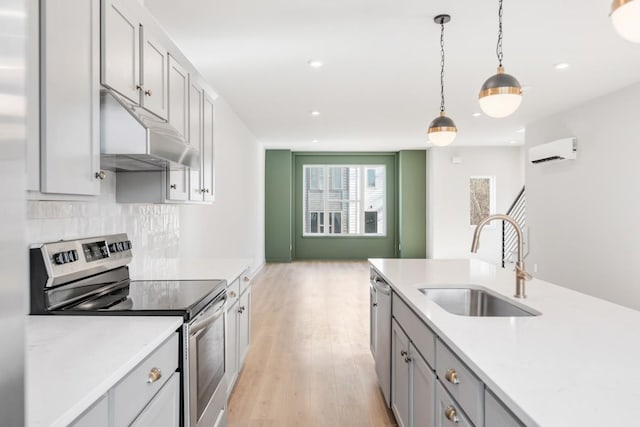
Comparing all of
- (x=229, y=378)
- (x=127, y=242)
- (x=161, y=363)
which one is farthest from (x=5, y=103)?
(x=229, y=378)

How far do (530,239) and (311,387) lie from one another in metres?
5.26

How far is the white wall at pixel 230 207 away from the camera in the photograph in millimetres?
3996

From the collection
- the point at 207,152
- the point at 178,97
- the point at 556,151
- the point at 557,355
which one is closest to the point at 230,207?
the point at 207,152

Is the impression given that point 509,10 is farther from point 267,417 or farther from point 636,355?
point 267,417

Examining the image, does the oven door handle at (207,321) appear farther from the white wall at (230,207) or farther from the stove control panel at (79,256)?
the white wall at (230,207)

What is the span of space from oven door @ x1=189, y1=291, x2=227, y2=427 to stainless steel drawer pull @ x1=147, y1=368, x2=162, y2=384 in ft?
0.93

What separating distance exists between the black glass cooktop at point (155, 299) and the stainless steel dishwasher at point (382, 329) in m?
1.01

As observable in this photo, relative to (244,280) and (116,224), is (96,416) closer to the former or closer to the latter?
(116,224)

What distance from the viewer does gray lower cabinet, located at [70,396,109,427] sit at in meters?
0.92

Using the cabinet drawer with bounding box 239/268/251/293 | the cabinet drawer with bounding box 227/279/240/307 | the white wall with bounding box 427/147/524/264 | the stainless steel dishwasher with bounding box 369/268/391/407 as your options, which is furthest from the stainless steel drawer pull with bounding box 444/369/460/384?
the white wall with bounding box 427/147/524/264

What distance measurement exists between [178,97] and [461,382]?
218 cm

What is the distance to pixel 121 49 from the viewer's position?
69.5 inches

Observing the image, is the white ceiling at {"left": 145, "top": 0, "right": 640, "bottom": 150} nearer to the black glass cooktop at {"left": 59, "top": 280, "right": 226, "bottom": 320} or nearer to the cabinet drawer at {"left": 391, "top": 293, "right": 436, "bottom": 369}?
the black glass cooktop at {"left": 59, "top": 280, "right": 226, "bottom": 320}

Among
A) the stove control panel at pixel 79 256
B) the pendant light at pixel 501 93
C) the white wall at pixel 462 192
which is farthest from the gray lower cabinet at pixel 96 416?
the white wall at pixel 462 192
